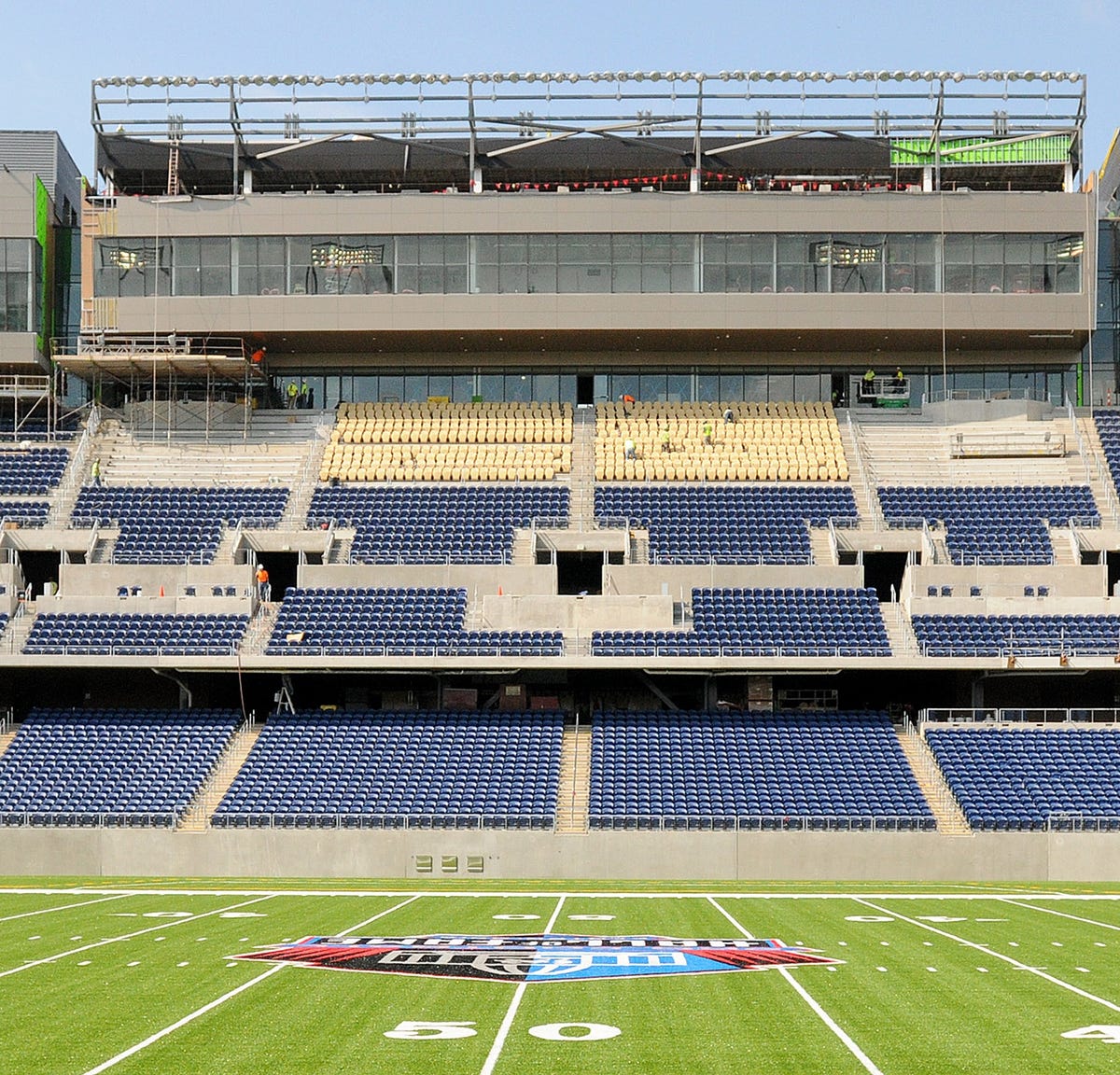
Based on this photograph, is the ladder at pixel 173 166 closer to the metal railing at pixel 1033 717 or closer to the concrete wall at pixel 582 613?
the concrete wall at pixel 582 613

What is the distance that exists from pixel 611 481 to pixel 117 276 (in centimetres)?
2164

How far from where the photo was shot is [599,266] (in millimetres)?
55156

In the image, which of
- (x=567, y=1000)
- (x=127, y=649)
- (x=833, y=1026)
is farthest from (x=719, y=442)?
(x=833, y=1026)

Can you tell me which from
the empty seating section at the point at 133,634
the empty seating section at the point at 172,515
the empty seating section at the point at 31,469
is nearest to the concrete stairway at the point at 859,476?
the empty seating section at the point at 172,515

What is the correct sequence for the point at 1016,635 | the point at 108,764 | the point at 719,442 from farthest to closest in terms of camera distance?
1. the point at 719,442
2. the point at 1016,635
3. the point at 108,764

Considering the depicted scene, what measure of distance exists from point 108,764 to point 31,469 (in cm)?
1771

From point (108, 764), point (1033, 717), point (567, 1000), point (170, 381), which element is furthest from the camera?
point (170, 381)

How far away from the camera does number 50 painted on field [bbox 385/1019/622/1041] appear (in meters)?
12.8

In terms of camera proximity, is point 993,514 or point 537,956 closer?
point 537,956

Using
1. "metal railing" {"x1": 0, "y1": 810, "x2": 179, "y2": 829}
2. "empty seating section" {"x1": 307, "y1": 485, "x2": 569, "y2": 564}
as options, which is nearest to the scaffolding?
"empty seating section" {"x1": 307, "y1": 485, "x2": 569, "y2": 564}

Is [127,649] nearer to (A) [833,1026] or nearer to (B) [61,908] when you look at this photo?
(B) [61,908]

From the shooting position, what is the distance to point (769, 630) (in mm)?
42406

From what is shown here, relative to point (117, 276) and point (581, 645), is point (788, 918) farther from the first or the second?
point (117, 276)

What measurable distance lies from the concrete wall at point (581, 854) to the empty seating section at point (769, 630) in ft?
23.2
